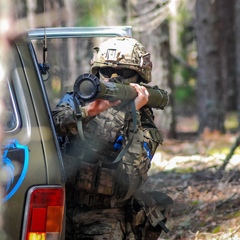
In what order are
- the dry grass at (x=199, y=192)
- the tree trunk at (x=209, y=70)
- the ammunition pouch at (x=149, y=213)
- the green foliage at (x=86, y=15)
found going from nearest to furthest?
1. the ammunition pouch at (x=149, y=213)
2. the dry grass at (x=199, y=192)
3. the green foliage at (x=86, y=15)
4. the tree trunk at (x=209, y=70)

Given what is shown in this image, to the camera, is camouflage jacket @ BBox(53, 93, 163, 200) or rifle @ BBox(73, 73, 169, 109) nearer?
rifle @ BBox(73, 73, 169, 109)

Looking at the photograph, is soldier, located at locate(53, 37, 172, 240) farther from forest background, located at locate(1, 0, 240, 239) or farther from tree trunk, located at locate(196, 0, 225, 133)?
tree trunk, located at locate(196, 0, 225, 133)

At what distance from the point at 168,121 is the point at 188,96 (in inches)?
618

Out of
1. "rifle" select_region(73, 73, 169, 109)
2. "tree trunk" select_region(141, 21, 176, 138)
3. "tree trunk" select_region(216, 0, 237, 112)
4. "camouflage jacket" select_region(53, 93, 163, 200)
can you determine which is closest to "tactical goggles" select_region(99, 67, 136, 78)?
"camouflage jacket" select_region(53, 93, 163, 200)

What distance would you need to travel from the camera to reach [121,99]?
159 inches

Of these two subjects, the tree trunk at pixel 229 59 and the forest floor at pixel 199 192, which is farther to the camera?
the tree trunk at pixel 229 59

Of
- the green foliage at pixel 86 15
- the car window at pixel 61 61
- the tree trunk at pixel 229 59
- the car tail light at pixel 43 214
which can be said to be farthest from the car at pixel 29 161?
the tree trunk at pixel 229 59

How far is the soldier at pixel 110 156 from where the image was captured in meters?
4.34

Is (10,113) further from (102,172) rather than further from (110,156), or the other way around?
(110,156)

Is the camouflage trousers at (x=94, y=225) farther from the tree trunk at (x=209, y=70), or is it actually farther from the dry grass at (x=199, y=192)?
the tree trunk at (x=209, y=70)

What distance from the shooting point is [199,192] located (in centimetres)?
779

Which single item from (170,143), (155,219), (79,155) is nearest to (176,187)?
(155,219)

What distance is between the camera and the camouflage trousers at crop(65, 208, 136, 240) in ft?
14.5

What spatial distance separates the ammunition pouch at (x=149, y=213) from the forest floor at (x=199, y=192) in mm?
1199
